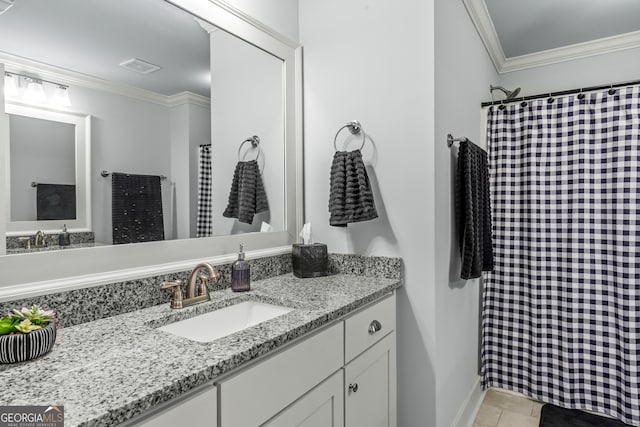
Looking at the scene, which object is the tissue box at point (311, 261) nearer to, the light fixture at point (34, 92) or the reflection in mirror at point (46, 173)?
the reflection in mirror at point (46, 173)

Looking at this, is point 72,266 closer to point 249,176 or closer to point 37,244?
point 37,244

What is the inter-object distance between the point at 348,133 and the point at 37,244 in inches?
52.0

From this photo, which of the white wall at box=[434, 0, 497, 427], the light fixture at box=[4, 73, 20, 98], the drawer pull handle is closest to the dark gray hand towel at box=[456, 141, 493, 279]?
the white wall at box=[434, 0, 497, 427]

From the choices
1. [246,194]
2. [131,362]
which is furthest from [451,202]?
[131,362]

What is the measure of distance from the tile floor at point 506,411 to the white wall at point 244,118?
1.70 meters

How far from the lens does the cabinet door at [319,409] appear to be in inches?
38.9

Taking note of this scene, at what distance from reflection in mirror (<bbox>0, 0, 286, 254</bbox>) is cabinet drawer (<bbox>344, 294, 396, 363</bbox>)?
0.67 meters

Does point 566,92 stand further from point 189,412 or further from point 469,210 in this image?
point 189,412

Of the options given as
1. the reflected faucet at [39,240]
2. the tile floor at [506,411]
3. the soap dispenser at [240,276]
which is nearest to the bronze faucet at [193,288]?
the soap dispenser at [240,276]

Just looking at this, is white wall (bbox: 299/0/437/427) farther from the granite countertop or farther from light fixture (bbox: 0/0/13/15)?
light fixture (bbox: 0/0/13/15)

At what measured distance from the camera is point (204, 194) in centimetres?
150

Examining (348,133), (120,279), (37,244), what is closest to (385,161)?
(348,133)

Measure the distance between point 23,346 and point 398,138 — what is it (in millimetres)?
1478
